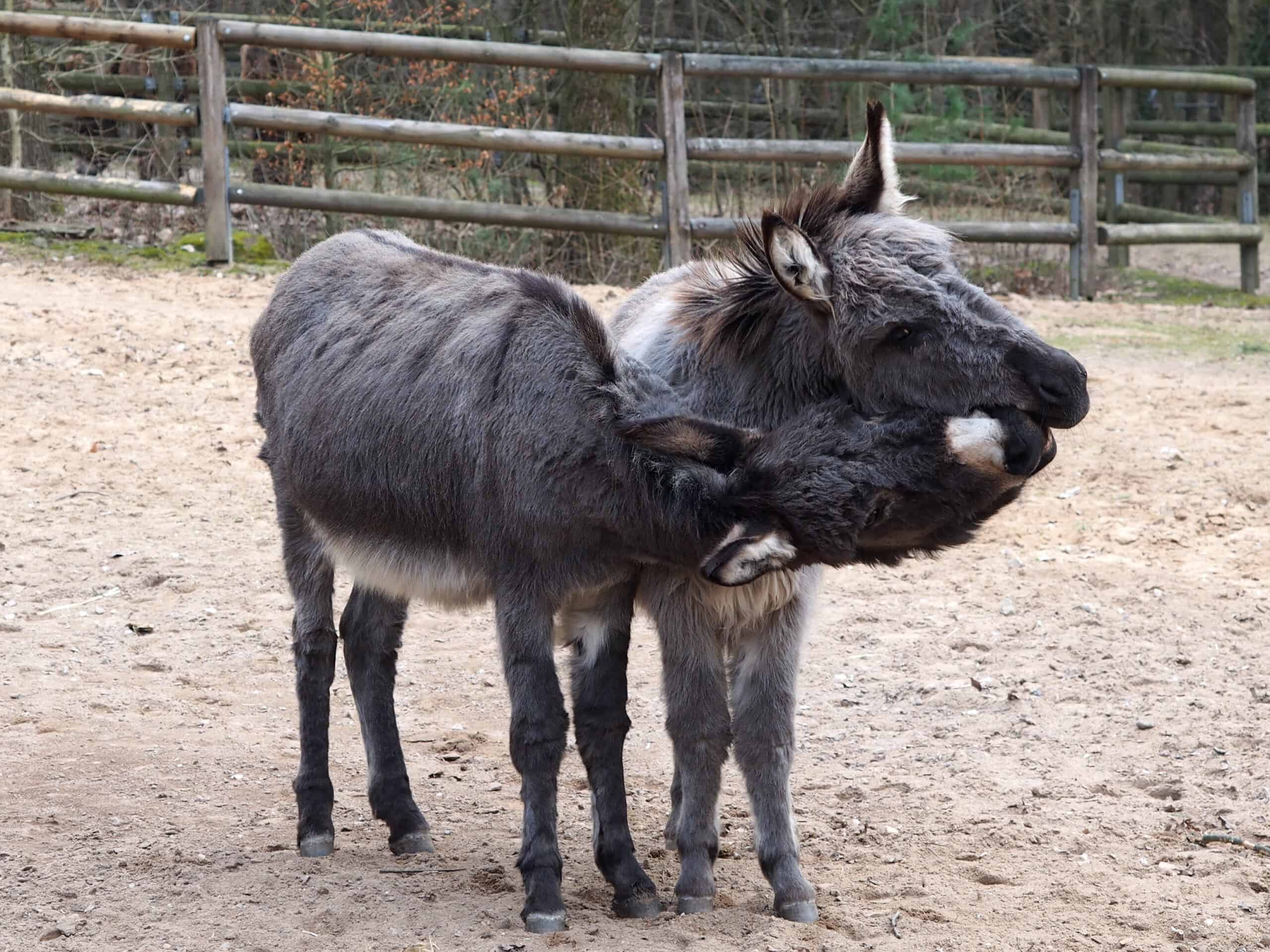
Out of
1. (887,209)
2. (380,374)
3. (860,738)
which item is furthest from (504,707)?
(887,209)

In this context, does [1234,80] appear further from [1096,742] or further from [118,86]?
[118,86]

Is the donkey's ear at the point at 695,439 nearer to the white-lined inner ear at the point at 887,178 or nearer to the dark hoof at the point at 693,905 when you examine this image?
the white-lined inner ear at the point at 887,178

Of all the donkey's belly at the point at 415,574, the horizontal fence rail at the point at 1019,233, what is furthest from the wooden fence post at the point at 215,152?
the donkey's belly at the point at 415,574

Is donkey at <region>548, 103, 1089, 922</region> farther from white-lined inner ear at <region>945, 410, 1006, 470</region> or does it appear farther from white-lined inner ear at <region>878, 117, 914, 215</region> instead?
white-lined inner ear at <region>945, 410, 1006, 470</region>

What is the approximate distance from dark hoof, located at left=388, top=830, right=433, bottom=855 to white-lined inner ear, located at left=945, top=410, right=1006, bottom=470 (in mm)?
1935

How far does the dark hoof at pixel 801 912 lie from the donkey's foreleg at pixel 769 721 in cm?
10

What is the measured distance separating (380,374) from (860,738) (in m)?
2.16

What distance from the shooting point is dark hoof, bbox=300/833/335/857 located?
12.7 feet

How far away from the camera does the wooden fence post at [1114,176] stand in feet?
43.0

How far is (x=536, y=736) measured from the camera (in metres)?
3.34

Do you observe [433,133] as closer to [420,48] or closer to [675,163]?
[420,48]

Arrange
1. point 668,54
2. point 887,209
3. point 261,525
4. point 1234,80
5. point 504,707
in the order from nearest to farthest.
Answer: point 887,209, point 504,707, point 261,525, point 668,54, point 1234,80

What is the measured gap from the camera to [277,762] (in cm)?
453

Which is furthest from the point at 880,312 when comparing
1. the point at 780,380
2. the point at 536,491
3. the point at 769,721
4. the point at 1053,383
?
the point at 769,721
